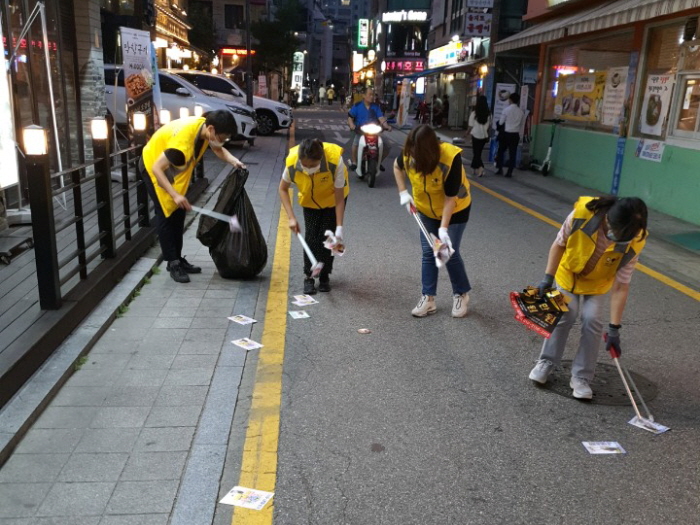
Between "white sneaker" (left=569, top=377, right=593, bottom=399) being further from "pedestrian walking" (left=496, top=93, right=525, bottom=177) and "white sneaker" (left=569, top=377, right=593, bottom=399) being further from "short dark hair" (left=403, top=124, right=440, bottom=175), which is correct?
"pedestrian walking" (left=496, top=93, right=525, bottom=177)

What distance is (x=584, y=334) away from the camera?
395 cm

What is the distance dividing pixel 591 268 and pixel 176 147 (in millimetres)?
3651

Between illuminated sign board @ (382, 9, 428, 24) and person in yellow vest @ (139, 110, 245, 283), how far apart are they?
50.2 metres

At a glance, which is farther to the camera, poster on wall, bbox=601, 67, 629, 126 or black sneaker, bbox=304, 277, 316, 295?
poster on wall, bbox=601, 67, 629, 126

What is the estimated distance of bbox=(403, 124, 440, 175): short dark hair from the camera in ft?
15.2

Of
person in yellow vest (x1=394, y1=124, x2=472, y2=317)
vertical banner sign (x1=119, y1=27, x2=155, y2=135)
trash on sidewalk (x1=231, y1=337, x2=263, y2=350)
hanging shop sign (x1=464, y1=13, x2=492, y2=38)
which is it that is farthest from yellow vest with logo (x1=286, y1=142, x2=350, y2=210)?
hanging shop sign (x1=464, y1=13, x2=492, y2=38)

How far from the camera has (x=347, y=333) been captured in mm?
4992

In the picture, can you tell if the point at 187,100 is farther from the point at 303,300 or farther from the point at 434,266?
the point at 434,266

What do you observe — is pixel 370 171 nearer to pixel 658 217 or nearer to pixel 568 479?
pixel 658 217

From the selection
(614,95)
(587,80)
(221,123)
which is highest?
(587,80)

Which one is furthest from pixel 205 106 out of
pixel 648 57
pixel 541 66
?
pixel 648 57

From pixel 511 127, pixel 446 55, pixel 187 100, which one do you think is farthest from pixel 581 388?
pixel 446 55

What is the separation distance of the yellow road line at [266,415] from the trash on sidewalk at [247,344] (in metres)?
0.05

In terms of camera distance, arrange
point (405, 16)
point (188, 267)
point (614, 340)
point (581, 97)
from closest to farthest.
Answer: point (614, 340)
point (188, 267)
point (581, 97)
point (405, 16)
